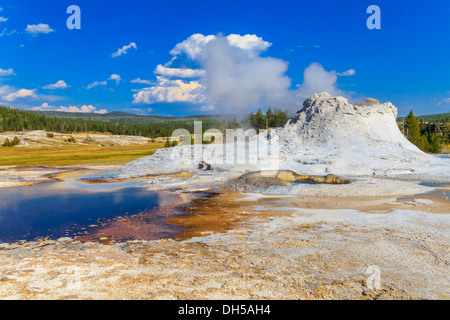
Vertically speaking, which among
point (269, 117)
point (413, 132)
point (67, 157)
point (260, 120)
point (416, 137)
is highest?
point (269, 117)

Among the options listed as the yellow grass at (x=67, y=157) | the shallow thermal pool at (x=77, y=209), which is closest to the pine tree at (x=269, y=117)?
the yellow grass at (x=67, y=157)

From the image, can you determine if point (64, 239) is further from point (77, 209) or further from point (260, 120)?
point (260, 120)

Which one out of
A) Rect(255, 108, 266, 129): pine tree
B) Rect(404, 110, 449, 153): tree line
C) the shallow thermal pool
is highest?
Rect(255, 108, 266, 129): pine tree

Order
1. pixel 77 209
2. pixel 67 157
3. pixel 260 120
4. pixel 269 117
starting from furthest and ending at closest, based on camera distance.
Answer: pixel 269 117, pixel 260 120, pixel 67 157, pixel 77 209

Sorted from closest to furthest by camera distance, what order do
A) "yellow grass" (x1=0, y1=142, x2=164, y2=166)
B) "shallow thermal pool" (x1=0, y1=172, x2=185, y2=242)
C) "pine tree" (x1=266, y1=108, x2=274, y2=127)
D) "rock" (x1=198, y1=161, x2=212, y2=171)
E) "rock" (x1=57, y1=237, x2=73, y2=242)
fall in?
1. "rock" (x1=57, y1=237, x2=73, y2=242)
2. "shallow thermal pool" (x1=0, y1=172, x2=185, y2=242)
3. "rock" (x1=198, y1=161, x2=212, y2=171)
4. "yellow grass" (x1=0, y1=142, x2=164, y2=166)
5. "pine tree" (x1=266, y1=108, x2=274, y2=127)

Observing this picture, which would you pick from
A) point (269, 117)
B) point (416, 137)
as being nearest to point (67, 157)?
point (269, 117)

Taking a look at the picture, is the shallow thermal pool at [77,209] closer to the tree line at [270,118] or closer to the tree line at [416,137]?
the tree line at [270,118]

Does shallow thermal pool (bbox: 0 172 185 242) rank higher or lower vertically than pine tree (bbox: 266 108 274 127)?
lower

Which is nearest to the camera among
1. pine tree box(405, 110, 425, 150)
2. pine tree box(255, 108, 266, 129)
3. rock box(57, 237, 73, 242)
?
rock box(57, 237, 73, 242)

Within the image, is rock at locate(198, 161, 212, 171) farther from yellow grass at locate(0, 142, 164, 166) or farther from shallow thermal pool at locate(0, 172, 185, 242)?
yellow grass at locate(0, 142, 164, 166)

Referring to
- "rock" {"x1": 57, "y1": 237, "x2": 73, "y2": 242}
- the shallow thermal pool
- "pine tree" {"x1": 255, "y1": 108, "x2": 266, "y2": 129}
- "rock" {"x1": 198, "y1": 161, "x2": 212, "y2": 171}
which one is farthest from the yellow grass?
"rock" {"x1": 57, "y1": 237, "x2": 73, "y2": 242}
